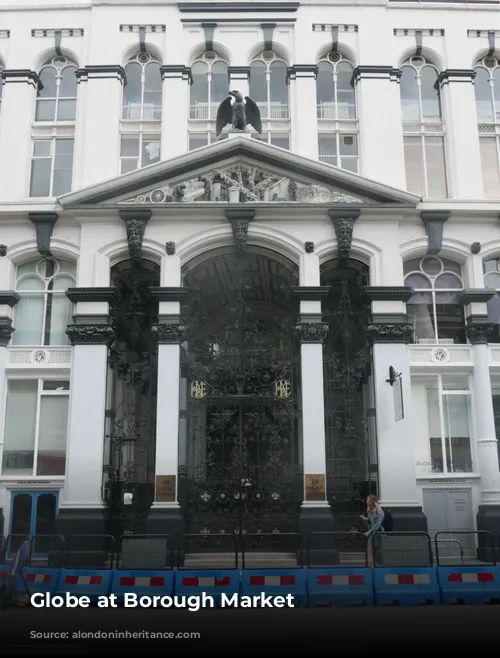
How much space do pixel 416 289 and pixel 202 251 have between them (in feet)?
21.6

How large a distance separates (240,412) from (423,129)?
437 inches

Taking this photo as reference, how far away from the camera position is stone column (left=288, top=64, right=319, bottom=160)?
22844 millimetres

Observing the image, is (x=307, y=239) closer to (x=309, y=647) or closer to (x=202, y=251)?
(x=202, y=251)

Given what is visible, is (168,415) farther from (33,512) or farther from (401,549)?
(401,549)

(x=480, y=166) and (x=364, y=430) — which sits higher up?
(x=480, y=166)

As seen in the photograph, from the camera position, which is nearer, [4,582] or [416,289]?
[4,582]

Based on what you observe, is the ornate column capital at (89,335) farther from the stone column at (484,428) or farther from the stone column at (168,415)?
the stone column at (484,428)

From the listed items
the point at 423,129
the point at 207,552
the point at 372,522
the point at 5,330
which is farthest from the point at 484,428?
the point at 5,330

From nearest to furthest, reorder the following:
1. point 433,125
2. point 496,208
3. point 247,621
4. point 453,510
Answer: point 247,621
point 453,510
point 496,208
point 433,125

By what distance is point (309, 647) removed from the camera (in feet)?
30.1

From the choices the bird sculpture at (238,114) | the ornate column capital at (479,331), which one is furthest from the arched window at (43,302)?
the ornate column capital at (479,331)

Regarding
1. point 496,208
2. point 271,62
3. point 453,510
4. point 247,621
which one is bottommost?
point 247,621

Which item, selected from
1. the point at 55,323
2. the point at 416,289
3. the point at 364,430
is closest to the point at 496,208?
the point at 416,289

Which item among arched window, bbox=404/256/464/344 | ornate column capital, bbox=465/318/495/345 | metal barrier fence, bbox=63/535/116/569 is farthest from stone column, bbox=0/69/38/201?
ornate column capital, bbox=465/318/495/345
